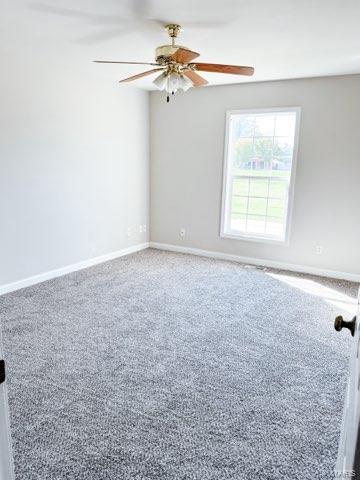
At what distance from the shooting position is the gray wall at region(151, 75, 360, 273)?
4.11m

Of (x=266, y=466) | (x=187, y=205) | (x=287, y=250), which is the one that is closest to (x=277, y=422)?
(x=266, y=466)

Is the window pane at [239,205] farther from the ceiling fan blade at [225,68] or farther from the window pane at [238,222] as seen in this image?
the ceiling fan blade at [225,68]

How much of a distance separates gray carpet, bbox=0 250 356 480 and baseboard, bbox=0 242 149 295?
0.43 feet

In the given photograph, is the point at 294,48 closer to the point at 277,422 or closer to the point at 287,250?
the point at 287,250

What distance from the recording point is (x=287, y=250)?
4.66m

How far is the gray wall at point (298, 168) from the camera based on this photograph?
4.11m

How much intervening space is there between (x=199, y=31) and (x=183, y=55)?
1.38 feet

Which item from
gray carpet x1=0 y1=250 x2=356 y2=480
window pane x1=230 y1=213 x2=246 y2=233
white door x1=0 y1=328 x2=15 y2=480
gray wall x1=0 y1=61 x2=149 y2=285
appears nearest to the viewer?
white door x1=0 y1=328 x2=15 y2=480

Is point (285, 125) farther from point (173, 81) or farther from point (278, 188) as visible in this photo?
point (173, 81)

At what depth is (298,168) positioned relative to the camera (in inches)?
173

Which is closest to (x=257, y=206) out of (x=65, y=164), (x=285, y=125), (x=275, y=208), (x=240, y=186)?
(x=275, y=208)

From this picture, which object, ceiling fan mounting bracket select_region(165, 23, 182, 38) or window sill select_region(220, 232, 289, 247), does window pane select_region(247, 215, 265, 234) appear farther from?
ceiling fan mounting bracket select_region(165, 23, 182, 38)

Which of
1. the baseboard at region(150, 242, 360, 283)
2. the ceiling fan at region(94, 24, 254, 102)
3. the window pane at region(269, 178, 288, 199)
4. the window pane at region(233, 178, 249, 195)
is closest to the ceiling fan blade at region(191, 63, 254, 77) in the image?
the ceiling fan at region(94, 24, 254, 102)

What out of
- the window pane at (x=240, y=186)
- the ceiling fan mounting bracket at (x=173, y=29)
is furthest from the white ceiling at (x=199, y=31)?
the window pane at (x=240, y=186)
